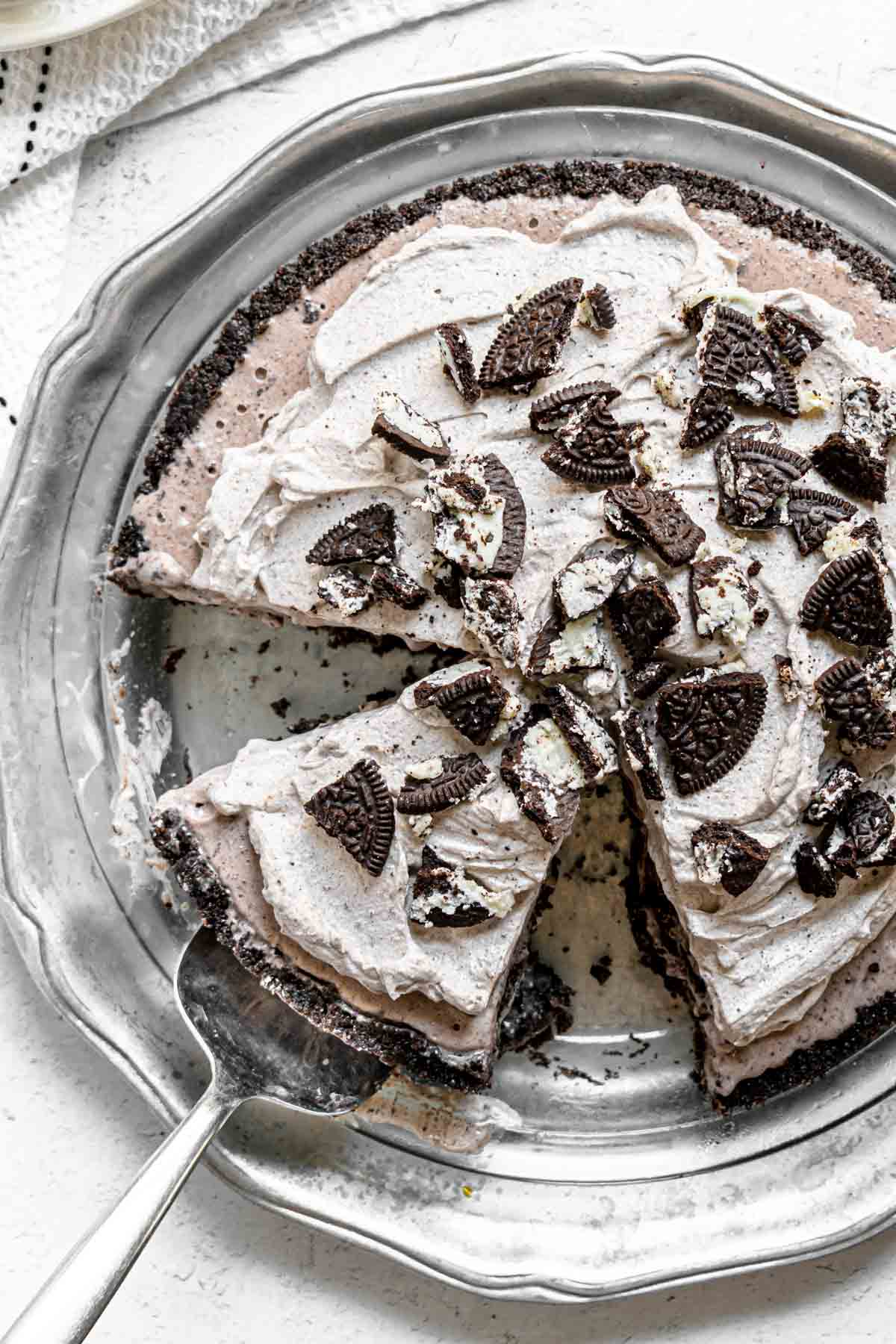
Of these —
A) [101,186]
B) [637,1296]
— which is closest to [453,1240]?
[637,1296]

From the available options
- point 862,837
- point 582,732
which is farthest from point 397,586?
point 862,837

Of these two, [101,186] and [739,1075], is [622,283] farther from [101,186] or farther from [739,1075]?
[739,1075]

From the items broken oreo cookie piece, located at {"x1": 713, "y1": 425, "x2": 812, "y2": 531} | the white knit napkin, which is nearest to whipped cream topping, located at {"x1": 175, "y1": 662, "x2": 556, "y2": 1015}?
broken oreo cookie piece, located at {"x1": 713, "y1": 425, "x2": 812, "y2": 531}

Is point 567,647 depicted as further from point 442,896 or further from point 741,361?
point 741,361

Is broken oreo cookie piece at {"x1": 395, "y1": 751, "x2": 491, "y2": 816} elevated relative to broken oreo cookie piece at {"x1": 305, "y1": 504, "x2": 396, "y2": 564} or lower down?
lower down

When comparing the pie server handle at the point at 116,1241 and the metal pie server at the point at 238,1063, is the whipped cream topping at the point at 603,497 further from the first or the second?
the pie server handle at the point at 116,1241

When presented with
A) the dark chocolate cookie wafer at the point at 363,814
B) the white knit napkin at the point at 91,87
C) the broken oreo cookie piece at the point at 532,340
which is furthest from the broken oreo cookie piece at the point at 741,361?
the white knit napkin at the point at 91,87

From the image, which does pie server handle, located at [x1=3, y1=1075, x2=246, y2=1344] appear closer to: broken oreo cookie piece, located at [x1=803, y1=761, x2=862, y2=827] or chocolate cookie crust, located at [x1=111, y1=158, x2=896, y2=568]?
chocolate cookie crust, located at [x1=111, y1=158, x2=896, y2=568]

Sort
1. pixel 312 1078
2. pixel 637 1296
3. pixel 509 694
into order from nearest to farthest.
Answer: pixel 509 694 → pixel 312 1078 → pixel 637 1296
